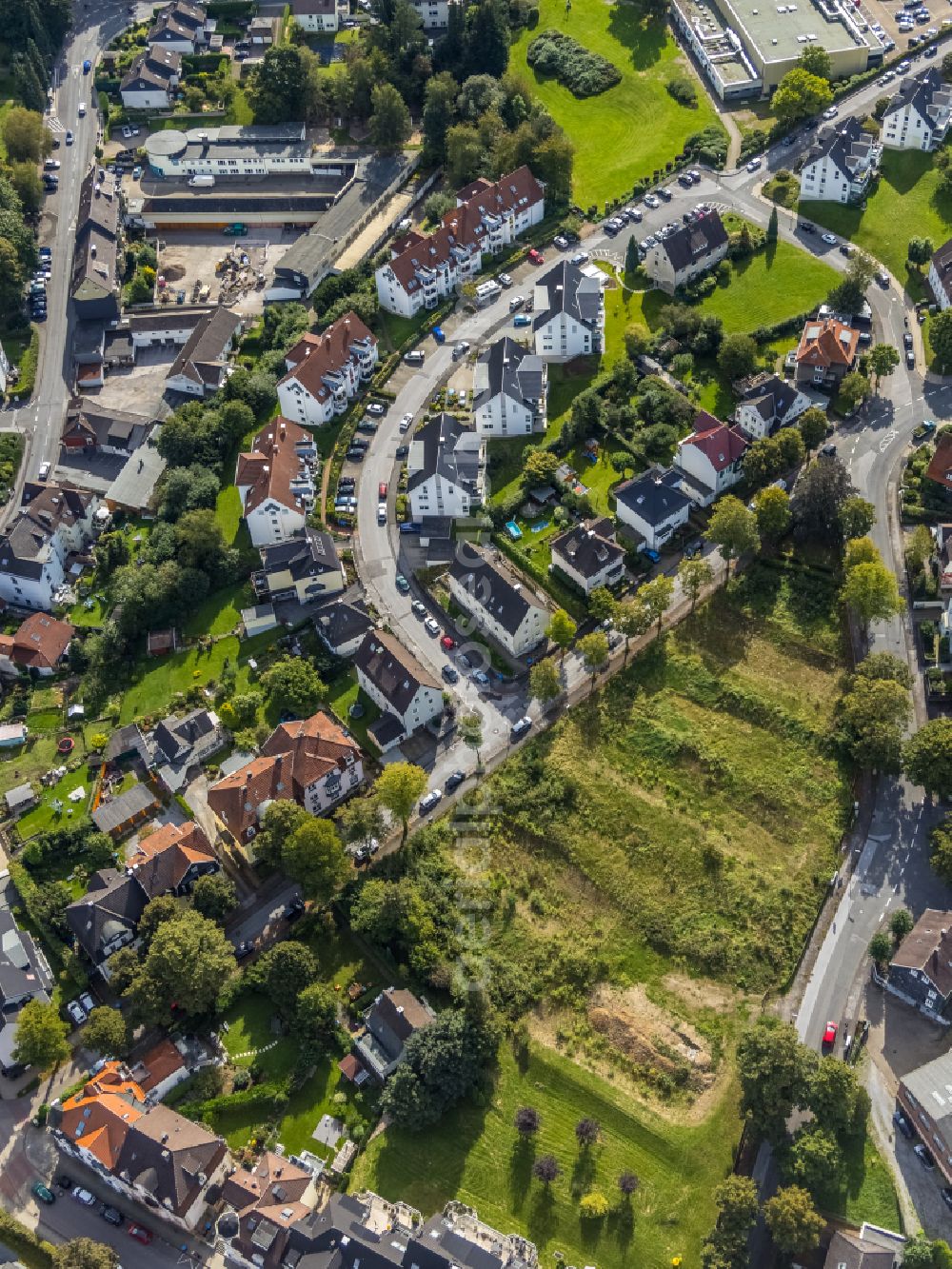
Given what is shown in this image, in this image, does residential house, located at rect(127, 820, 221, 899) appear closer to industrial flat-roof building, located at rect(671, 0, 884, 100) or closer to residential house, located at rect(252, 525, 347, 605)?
residential house, located at rect(252, 525, 347, 605)

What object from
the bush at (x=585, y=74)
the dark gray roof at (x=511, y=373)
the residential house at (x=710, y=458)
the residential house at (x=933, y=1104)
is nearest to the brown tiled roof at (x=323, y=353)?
the dark gray roof at (x=511, y=373)

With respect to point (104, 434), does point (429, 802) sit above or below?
below

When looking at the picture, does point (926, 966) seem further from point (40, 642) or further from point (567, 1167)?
point (40, 642)

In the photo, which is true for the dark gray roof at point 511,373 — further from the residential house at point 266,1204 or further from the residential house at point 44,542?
the residential house at point 266,1204

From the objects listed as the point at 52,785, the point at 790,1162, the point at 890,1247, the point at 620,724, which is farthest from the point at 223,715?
the point at 890,1247

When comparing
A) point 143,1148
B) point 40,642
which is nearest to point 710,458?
point 40,642

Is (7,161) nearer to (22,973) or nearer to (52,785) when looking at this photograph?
(52,785)

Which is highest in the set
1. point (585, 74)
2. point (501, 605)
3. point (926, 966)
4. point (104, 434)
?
point (585, 74)
